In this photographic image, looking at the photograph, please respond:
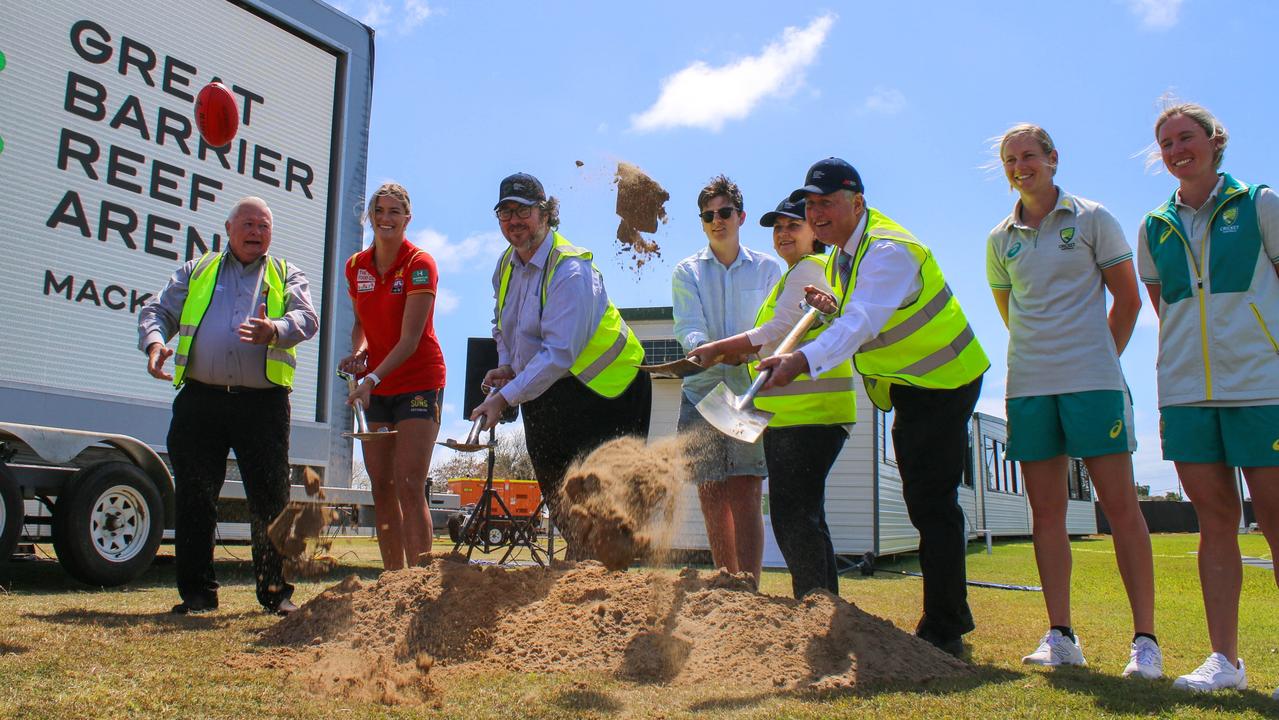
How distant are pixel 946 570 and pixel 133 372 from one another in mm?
5312

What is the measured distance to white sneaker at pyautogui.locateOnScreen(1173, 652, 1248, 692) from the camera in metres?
2.69

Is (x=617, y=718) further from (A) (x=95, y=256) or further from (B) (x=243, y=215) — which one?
(A) (x=95, y=256)

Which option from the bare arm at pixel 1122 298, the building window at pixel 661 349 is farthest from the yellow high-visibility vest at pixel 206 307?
the building window at pixel 661 349

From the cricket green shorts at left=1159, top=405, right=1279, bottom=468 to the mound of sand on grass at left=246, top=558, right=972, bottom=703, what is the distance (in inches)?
40.9

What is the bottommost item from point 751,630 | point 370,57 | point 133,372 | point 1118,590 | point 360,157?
point 1118,590

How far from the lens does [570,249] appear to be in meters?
4.04

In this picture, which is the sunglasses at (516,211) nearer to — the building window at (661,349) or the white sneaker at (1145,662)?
the white sneaker at (1145,662)

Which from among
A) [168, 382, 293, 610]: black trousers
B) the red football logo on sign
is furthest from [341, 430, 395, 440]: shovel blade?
the red football logo on sign

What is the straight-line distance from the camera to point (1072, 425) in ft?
10.4

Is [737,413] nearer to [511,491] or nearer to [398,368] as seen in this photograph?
[398,368]

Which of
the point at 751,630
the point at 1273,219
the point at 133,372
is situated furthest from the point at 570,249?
the point at 133,372

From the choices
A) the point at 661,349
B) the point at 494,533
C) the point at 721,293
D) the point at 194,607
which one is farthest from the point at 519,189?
the point at 494,533

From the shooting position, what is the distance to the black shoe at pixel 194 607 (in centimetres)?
407

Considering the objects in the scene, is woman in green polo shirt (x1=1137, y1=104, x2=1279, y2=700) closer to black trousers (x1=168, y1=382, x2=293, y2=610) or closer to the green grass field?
the green grass field
